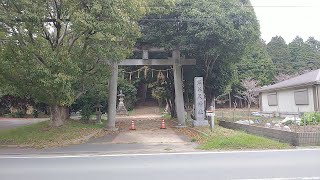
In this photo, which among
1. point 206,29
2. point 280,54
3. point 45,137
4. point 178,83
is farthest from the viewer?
point 280,54

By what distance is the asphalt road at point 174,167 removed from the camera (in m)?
8.32

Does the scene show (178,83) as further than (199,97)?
Yes

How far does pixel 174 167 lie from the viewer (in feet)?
31.5

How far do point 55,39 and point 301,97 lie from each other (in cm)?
1922

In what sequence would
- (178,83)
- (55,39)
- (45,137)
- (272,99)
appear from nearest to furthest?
(45,137) → (55,39) → (178,83) → (272,99)

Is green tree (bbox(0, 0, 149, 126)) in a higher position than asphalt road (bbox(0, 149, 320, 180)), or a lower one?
higher

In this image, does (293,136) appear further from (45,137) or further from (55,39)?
(55,39)

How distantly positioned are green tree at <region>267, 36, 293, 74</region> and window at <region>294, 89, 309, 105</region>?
35717 mm

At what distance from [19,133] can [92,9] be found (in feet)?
25.6

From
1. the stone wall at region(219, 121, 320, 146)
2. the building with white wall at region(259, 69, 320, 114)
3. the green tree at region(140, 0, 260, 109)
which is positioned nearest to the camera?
the stone wall at region(219, 121, 320, 146)

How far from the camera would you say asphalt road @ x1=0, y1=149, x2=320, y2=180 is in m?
8.32

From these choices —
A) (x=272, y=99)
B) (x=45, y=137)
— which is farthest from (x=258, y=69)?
(x=45, y=137)

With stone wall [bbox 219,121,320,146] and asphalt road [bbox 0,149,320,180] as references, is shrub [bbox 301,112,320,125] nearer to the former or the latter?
stone wall [bbox 219,121,320,146]

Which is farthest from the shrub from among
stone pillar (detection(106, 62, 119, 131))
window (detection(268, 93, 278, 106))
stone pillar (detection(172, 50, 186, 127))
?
window (detection(268, 93, 278, 106))
